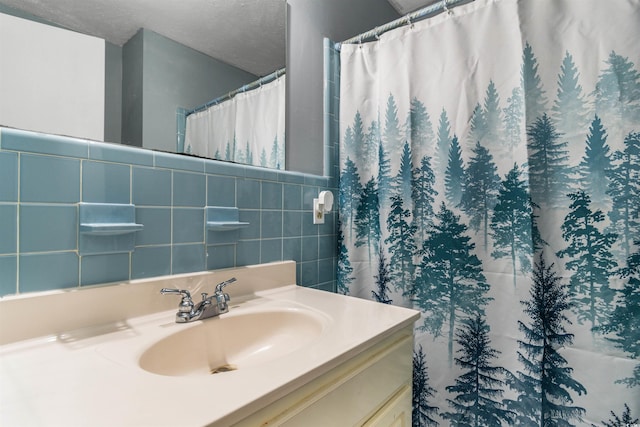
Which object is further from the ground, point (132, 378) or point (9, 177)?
point (9, 177)

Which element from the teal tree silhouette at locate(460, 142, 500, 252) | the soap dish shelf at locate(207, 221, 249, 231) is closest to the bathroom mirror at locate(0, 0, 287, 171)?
the soap dish shelf at locate(207, 221, 249, 231)

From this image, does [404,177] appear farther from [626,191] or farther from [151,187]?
[151,187]

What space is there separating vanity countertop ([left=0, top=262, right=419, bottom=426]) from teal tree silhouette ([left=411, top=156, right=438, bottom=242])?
1.73 ft

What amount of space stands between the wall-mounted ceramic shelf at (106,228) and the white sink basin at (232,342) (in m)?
0.27

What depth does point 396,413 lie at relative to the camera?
850 mm

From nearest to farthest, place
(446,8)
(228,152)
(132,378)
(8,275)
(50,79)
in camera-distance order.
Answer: (132,378)
(8,275)
(50,79)
(228,152)
(446,8)

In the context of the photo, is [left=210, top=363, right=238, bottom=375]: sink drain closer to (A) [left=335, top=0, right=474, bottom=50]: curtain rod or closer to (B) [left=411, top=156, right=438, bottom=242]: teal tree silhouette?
(B) [left=411, top=156, right=438, bottom=242]: teal tree silhouette

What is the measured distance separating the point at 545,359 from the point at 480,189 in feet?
1.99

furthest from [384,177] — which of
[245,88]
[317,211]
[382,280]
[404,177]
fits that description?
[245,88]

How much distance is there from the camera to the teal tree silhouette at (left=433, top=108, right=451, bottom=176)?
1.20 meters

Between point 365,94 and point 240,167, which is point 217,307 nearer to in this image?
point 240,167

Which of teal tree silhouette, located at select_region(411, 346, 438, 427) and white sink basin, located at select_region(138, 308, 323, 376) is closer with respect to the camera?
white sink basin, located at select_region(138, 308, 323, 376)

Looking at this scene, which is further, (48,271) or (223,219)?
(223,219)

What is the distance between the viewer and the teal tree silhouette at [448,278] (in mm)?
1151
